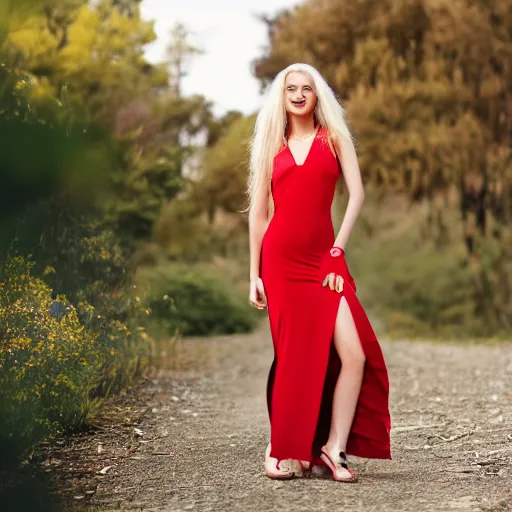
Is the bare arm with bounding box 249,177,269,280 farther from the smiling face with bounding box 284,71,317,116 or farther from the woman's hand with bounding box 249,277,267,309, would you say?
the smiling face with bounding box 284,71,317,116

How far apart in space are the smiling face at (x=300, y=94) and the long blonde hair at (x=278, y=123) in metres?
0.02

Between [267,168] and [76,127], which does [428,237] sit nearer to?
[267,168]

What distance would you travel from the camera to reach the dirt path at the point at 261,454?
3.17 m

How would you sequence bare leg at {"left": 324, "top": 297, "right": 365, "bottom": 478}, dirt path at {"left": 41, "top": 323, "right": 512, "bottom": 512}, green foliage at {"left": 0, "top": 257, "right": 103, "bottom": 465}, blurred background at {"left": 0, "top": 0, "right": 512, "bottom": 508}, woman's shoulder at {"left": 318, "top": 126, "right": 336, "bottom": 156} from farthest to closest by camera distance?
blurred background at {"left": 0, "top": 0, "right": 512, "bottom": 508}, green foliage at {"left": 0, "top": 257, "right": 103, "bottom": 465}, woman's shoulder at {"left": 318, "top": 126, "right": 336, "bottom": 156}, bare leg at {"left": 324, "top": 297, "right": 365, "bottom": 478}, dirt path at {"left": 41, "top": 323, "right": 512, "bottom": 512}

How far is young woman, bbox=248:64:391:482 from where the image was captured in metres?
3.38

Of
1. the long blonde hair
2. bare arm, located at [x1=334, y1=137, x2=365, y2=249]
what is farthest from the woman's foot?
the long blonde hair

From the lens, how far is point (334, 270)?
133 inches

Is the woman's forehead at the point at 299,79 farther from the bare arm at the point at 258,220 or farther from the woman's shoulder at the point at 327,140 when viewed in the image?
the bare arm at the point at 258,220

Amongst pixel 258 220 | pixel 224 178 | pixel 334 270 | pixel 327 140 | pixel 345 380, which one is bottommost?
pixel 345 380

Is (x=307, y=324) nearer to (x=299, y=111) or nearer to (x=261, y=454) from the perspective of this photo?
(x=299, y=111)

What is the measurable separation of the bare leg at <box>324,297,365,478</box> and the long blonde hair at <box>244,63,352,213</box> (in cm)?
61

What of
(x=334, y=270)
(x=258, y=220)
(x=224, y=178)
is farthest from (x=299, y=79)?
(x=224, y=178)

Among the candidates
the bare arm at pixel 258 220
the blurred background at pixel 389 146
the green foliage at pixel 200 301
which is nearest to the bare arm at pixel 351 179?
the bare arm at pixel 258 220

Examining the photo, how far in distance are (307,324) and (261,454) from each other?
3.20 ft
